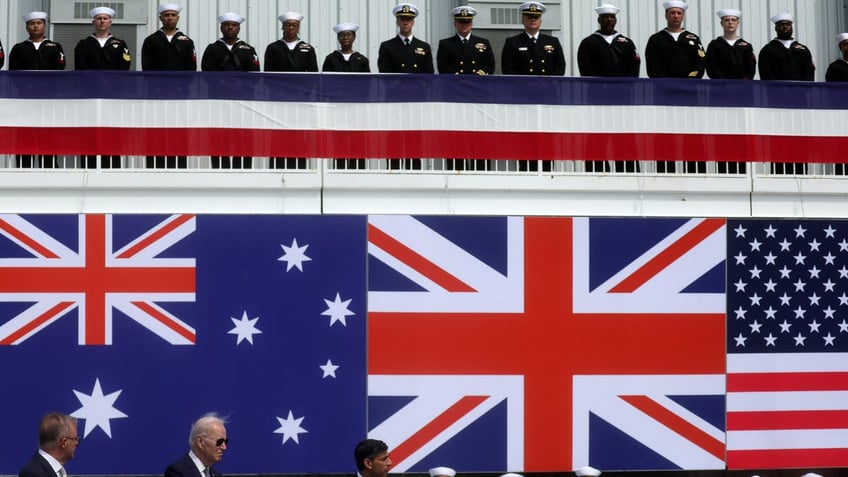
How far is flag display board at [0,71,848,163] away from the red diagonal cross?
3.26ft

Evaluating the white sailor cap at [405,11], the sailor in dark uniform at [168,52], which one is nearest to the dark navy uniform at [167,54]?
the sailor in dark uniform at [168,52]

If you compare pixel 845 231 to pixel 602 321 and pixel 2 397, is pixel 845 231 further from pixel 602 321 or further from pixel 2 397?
pixel 2 397

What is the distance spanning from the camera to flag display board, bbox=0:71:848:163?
13922mm

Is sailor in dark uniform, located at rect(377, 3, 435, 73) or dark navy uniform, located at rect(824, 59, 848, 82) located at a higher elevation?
sailor in dark uniform, located at rect(377, 3, 435, 73)

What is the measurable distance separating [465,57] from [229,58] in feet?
7.44

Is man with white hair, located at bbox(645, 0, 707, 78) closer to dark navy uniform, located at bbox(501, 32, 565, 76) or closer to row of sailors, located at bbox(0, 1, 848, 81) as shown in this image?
row of sailors, located at bbox(0, 1, 848, 81)

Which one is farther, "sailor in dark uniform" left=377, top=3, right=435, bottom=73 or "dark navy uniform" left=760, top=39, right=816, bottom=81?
"dark navy uniform" left=760, top=39, right=816, bottom=81

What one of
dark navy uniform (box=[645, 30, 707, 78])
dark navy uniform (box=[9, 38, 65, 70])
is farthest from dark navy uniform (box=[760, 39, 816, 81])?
dark navy uniform (box=[9, 38, 65, 70])

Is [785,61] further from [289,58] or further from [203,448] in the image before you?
[203,448]

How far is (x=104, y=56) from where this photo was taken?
14898 millimetres

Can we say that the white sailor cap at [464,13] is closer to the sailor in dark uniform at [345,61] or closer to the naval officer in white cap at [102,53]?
the sailor in dark uniform at [345,61]

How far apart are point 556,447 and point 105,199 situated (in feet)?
15.1

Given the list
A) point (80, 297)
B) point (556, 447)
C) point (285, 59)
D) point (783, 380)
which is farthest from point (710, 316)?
point (80, 297)

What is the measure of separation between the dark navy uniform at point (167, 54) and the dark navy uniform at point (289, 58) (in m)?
0.75
